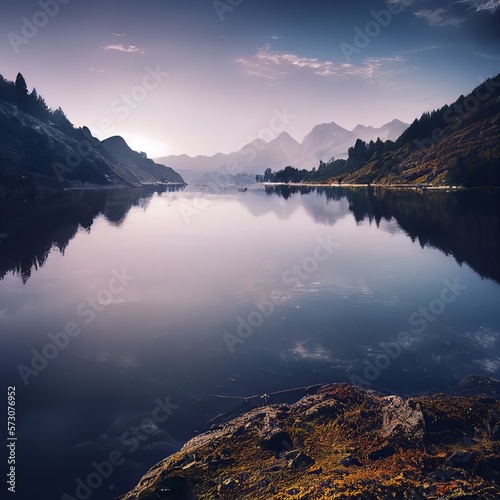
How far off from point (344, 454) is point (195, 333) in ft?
50.1

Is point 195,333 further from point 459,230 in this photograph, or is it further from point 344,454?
point 459,230

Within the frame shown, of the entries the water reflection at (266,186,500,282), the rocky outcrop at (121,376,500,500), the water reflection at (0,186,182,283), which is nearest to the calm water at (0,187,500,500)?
the water reflection at (0,186,182,283)

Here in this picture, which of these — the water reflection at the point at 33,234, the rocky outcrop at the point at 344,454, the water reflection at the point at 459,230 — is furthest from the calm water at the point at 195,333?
the rocky outcrop at the point at 344,454

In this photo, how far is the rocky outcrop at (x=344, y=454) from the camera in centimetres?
1114

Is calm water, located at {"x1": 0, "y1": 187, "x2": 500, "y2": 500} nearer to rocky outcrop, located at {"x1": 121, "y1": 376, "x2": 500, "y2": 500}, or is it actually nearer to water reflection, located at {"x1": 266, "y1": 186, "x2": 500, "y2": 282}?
water reflection, located at {"x1": 266, "y1": 186, "x2": 500, "y2": 282}

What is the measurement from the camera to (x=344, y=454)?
43.6 ft

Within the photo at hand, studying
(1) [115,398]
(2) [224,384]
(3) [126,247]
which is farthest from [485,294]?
(3) [126,247]

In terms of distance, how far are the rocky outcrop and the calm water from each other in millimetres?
2274

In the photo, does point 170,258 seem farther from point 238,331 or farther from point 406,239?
point 406,239

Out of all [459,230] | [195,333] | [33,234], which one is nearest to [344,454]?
[195,333]

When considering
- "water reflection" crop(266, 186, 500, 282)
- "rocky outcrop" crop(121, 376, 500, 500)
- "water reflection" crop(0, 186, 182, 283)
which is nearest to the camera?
"rocky outcrop" crop(121, 376, 500, 500)

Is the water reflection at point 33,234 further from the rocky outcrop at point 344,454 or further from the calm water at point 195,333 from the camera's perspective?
the rocky outcrop at point 344,454

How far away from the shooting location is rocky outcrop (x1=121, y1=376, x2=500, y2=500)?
11141 millimetres

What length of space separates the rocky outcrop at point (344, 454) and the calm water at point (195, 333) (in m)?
2.27
